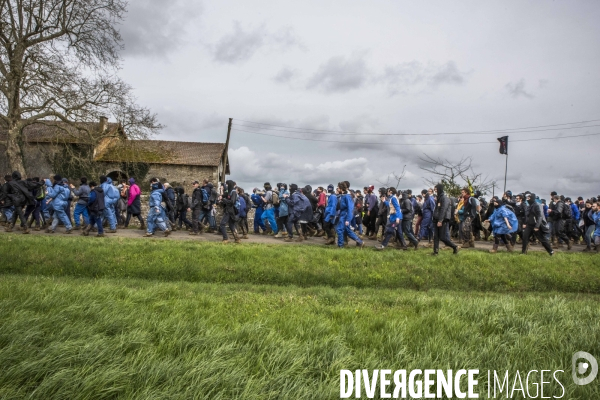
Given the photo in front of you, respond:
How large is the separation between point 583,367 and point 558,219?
15632mm

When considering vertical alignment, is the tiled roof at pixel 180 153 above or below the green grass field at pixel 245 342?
above

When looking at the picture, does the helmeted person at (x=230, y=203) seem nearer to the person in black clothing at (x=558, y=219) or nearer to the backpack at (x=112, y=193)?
the backpack at (x=112, y=193)

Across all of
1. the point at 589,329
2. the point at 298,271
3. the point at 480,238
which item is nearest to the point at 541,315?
the point at 589,329

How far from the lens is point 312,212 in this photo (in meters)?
14.8

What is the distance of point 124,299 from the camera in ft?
13.6

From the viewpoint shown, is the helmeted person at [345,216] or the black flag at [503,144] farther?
the black flag at [503,144]

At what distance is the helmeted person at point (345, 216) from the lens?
1195cm

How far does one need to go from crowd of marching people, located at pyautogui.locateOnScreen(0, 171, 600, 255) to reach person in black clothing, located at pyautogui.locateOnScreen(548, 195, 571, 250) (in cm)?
4

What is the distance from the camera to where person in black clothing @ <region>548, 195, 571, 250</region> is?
15.4m

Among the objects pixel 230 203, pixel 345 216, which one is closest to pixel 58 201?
pixel 230 203

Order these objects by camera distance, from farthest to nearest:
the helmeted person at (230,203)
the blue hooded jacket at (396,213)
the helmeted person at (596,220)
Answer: the helmeted person at (596,220) < the helmeted person at (230,203) < the blue hooded jacket at (396,213)

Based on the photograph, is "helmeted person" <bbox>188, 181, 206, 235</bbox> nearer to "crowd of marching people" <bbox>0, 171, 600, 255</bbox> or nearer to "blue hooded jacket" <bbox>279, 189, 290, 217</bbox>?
"crowd of marching people" <bbox>0, 171, 600, 255</bbox>

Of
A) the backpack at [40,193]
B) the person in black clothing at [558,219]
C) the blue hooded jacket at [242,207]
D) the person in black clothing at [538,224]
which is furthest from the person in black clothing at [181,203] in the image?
the person in black clothing at [558,219]

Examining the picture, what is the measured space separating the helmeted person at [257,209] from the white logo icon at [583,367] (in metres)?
13.6
